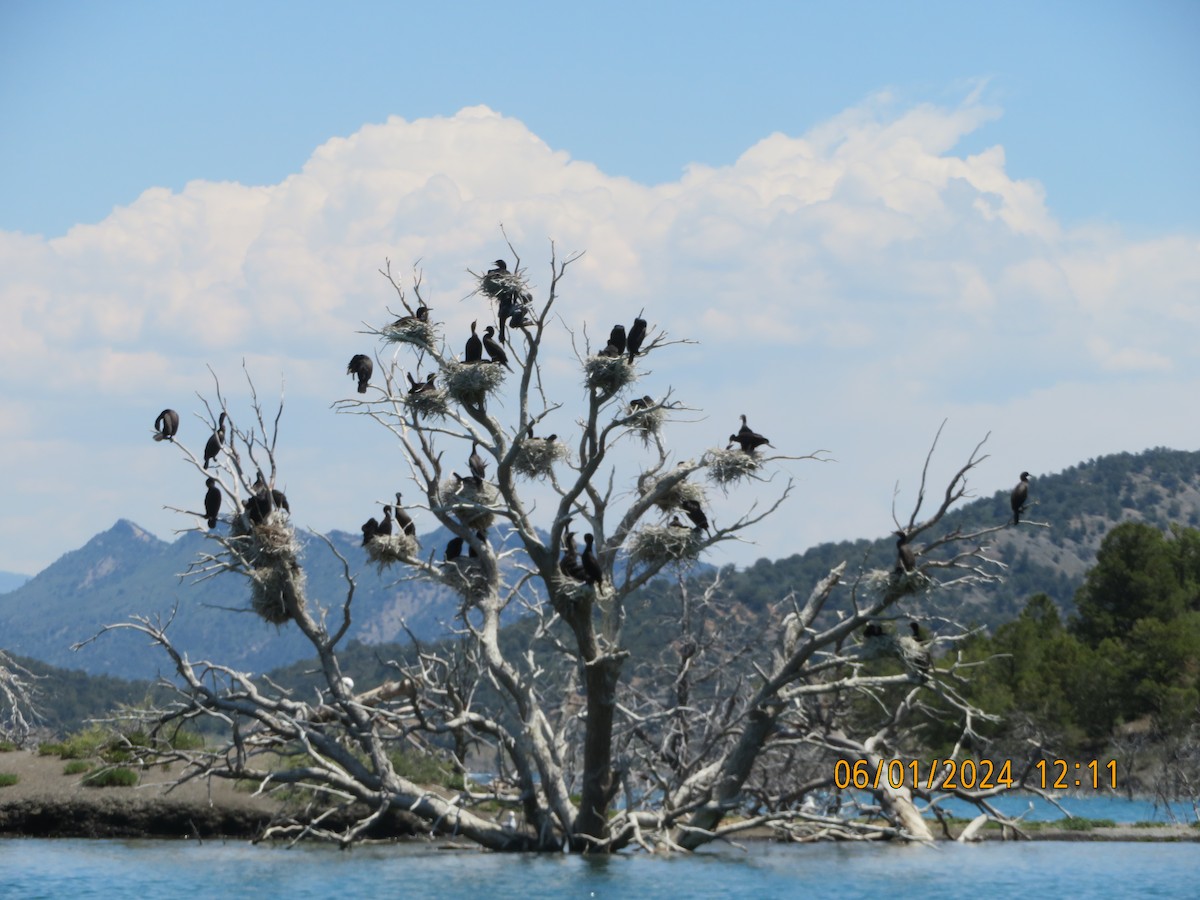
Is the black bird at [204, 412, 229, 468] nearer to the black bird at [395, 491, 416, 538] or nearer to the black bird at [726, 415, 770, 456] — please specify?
the black bird at [395, 491, 416, 538]

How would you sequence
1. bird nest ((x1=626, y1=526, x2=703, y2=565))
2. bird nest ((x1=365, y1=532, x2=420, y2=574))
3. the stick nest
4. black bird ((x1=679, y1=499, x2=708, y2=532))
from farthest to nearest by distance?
bird nest ((x1=365, y1=532, x2=420, y2=574)) < the stick nest < black bird ((x1=679, y1=499, x2=708, y2=532)) < bird nest ((x1=626, y1=526, x2=703, y2=565))

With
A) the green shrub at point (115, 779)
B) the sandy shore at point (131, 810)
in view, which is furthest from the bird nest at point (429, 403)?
the green shrub at point (115, 779)

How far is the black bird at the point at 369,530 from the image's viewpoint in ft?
64.6

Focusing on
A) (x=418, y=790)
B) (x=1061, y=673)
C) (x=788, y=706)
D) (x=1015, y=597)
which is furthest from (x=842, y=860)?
(x=1015, y=597)

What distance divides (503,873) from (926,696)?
2196 cm

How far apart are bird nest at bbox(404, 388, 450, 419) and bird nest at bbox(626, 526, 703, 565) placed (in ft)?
10.2

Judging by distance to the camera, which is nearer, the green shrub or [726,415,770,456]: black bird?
[726,415,770,456]: black bird

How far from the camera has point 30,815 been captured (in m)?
22.9

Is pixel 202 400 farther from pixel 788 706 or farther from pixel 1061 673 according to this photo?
pixel 1061 673

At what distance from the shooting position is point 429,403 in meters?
18.9

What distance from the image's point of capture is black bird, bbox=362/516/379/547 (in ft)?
64.6

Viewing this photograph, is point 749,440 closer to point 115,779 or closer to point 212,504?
point 212,504

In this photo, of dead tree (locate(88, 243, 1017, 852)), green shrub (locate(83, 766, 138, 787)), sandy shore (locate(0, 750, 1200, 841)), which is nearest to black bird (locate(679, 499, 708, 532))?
dead tree (locate(88, 243, 1017, 852))

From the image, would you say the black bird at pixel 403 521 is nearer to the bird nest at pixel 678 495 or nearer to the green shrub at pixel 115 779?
the bird nest at pixel 678 495
